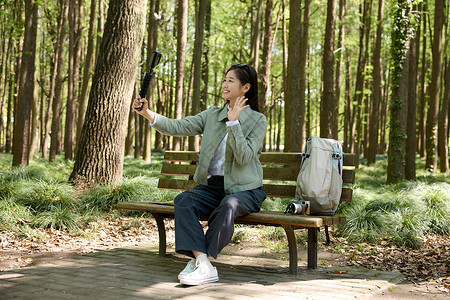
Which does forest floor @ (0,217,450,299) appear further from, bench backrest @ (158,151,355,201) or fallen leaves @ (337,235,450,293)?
bench backrest @ (158,151,355,201)

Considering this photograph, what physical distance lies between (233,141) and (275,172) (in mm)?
1431

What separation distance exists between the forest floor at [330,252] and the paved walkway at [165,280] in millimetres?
283

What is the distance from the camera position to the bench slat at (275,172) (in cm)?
470

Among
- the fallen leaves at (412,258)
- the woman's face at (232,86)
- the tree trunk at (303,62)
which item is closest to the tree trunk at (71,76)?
the tree trunk at (303,62)

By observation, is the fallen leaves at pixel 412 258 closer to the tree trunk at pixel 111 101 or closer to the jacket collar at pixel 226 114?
the jacket collar at pixel 226 114

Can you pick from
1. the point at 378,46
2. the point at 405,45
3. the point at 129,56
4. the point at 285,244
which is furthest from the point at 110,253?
the point at 378,46

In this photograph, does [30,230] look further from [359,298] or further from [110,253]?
[359,298]

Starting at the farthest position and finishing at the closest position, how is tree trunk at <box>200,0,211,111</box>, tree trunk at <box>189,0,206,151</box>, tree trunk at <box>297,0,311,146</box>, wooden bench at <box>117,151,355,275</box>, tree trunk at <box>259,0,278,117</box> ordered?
tree trunk at <box>200,0,211,111</box>
tree trunk at <box>189,0,206,151</box>
tree trunk at <box>297,0,311,146</box>
tree trunk at <box>259,0,278,117</box>
wooden bench at <box>117,151,355,275</box>

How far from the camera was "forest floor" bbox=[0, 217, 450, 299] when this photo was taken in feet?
13.8

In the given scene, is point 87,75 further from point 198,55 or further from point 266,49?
point 266,49

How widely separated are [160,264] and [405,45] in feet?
28.3

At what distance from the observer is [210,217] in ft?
12.8

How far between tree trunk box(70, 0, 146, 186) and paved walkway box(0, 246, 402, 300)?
2676 millimetres

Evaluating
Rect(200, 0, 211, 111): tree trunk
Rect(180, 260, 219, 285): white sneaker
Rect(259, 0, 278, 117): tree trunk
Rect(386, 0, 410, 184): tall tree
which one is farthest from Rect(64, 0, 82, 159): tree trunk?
Rect(180, 260, 219, 285): white sneaker
